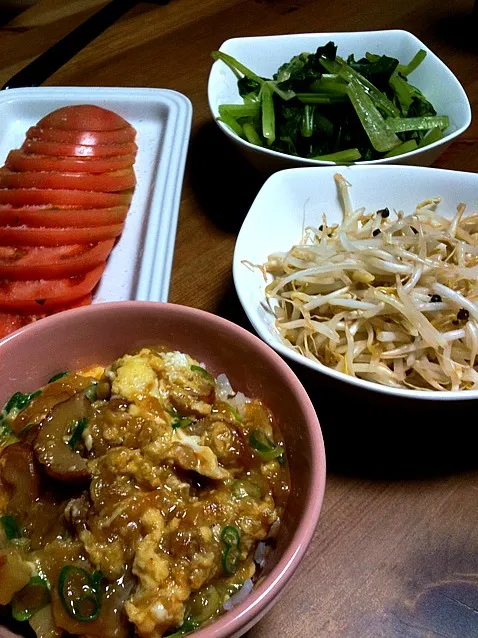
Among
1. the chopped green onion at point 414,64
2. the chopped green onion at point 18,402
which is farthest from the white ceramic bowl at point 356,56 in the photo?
the chopped green onion at point 18,402

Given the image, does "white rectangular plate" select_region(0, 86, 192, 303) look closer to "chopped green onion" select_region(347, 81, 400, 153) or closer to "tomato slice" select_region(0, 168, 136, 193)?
"tomato slice" select_region(0, 168, 136, 193)

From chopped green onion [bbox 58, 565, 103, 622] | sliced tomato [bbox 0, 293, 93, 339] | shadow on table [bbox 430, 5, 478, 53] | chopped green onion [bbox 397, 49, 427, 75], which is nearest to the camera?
chopped green onion [bbox 58, 565, 103, 622]

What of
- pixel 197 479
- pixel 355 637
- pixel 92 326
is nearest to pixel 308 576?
pixel 355 637

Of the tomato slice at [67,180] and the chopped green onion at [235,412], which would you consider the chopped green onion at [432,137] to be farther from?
the chopped green onion at [235,412]

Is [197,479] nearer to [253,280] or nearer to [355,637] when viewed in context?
[355,637]

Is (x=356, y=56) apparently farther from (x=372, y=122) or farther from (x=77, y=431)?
(x=77, y=431)

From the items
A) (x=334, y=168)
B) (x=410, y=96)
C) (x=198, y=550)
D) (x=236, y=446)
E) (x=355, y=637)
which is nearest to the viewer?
(x=198, y=550)

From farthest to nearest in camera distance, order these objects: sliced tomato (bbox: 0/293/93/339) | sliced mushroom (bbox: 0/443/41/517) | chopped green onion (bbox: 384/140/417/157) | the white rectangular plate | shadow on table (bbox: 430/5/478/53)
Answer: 1. shadow on table (bbox: 430/5/478/53)
2. chopped green onion (bbox: 384/140/417/157)
3. the white rectangular plate
4. sliced tomato (bbox: 0/293/93/339)
5. sliced mushroom (bbox: 0/443/41/517)

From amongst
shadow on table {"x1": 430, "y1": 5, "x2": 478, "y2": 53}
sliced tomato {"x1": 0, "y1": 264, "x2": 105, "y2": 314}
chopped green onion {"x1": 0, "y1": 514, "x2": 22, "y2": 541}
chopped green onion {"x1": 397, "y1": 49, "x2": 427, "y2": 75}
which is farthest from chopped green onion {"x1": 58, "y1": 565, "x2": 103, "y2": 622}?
shadow on table {"x1": 430, "y1": 5, "x2": 478, "y2": 53}
